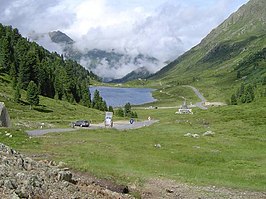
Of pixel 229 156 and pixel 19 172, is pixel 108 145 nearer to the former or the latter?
pixel 229 156

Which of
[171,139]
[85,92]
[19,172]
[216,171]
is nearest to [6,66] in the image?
[85,92]

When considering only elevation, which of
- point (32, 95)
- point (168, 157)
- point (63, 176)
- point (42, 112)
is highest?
point (32, 95)

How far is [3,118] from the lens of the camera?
234ft

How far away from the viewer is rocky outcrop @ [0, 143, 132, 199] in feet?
77.0

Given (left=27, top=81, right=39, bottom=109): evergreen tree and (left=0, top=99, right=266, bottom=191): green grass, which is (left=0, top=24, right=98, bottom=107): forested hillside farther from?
(left=0, top=99, right=266, bottom=191): green grass

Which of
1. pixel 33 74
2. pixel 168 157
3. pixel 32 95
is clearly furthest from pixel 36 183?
pixel 33 74

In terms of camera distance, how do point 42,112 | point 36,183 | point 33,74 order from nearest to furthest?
point 36,183, point 42,112, point 33,74

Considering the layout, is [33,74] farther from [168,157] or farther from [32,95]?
[168,157]

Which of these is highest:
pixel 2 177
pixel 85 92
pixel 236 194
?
pixel 85 92

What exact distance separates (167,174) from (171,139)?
111 ft

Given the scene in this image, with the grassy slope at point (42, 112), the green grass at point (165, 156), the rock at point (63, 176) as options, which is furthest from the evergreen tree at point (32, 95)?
the rock at point (63, 176)

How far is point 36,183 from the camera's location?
24.9 meters

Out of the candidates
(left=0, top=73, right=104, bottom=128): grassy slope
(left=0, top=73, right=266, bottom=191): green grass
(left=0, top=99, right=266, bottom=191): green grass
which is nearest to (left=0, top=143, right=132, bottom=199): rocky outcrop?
(left=0, top=73, right=266, bottom=191): green grass

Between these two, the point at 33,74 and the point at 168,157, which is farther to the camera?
the point at 33,74
